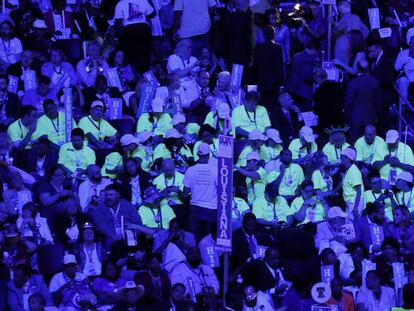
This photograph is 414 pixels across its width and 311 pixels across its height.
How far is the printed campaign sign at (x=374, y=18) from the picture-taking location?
120 ft

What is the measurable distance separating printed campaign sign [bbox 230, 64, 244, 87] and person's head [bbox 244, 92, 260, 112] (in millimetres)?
1101

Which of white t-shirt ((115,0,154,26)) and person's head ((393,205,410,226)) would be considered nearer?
person's head ((393,205,410,226))

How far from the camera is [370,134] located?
109ft

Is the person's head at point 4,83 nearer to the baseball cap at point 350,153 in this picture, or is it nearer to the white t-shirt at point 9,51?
the white t-shirt at point 9,51

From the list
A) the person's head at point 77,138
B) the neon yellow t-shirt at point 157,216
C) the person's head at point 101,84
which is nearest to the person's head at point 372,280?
the neon yellow t-shirt at point 157,216

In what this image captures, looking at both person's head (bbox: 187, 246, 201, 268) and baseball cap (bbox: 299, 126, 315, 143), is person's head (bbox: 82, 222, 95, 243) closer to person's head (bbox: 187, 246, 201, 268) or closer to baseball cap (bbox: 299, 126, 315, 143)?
person's head (bbox: 187, 246, 201, 268)

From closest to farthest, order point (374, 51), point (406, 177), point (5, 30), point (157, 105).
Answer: point (406, 177) → point (157, 105) → point (5, 30) → point (374, 51)

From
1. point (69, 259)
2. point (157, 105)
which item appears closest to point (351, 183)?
point (157, 105)

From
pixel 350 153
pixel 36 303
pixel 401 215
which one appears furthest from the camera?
pixel 350 153

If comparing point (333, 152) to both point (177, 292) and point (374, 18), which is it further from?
point (177, 292)

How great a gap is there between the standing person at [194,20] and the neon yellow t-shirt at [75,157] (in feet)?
13.4

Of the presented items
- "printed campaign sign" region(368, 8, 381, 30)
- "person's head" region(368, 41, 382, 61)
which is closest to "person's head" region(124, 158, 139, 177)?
"person's head" region(368, 41, 382, 61)

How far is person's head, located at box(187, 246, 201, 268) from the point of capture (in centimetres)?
3016

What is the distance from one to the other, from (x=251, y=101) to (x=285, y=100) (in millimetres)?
1002
